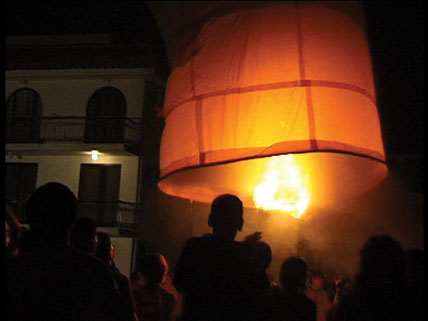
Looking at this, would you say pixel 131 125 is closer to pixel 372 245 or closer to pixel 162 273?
pixel 162 273

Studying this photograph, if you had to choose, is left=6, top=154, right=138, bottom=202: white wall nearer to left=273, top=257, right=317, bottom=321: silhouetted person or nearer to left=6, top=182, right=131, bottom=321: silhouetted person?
left=273, top=257, right=317, bottom=321: silhouetted person

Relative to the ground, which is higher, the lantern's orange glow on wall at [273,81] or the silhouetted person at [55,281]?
the lantern's orange glow on wall at [273,81]

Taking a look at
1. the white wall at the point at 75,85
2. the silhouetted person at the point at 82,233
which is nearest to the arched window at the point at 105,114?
the white wall at the point at 75,85

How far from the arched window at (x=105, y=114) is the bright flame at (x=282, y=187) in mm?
13392

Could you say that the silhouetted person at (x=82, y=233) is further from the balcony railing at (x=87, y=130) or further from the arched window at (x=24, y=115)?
the arched window at (x=24, y=115)

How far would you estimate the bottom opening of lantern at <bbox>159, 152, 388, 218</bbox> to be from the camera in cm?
466

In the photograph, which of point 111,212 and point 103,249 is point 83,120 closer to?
point 111,212

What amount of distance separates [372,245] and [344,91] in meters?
1.23

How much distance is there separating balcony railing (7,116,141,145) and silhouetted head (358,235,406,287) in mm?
15821

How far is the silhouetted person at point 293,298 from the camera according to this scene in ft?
11.2

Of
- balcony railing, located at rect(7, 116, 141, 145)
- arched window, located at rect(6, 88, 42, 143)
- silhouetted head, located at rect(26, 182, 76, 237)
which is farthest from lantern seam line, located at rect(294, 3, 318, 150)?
arched window, located at rect(6, 88, 42, 143)

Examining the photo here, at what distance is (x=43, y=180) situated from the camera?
59.4 feet

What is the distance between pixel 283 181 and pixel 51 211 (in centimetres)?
335

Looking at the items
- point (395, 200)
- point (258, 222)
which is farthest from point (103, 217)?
point (395, 200)
